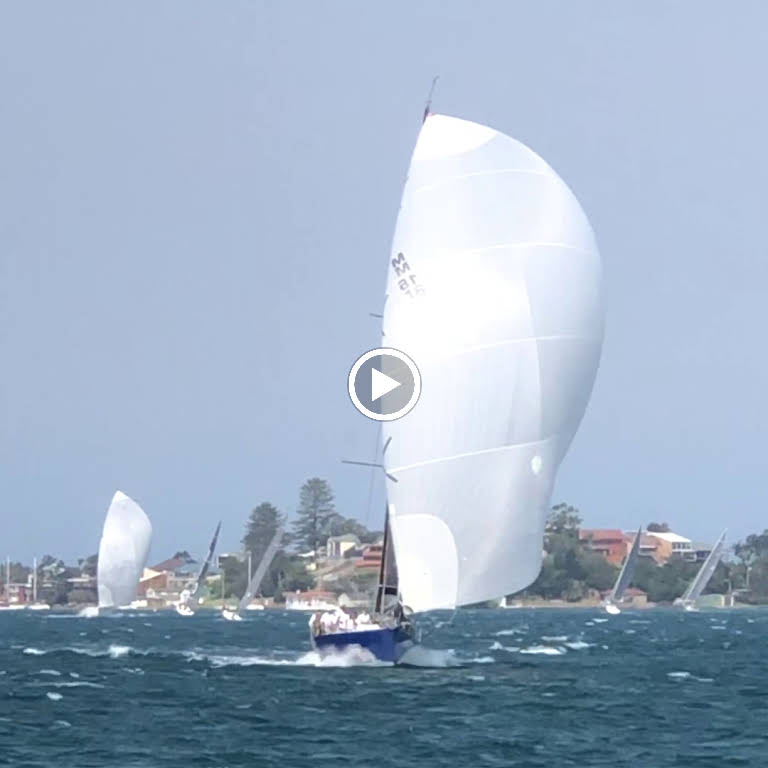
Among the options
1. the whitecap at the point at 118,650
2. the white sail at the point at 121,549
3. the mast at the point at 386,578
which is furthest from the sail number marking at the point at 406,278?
the white sail at the point at 121,549

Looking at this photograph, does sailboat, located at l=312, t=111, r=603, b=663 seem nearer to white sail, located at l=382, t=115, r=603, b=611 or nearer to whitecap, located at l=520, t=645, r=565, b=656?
white sail, located at l=382, t=115, r=603, b=611

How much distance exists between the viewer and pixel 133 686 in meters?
66.6

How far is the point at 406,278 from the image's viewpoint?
2549 inches

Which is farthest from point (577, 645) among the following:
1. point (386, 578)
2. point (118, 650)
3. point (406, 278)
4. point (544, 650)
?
point (406, 278)

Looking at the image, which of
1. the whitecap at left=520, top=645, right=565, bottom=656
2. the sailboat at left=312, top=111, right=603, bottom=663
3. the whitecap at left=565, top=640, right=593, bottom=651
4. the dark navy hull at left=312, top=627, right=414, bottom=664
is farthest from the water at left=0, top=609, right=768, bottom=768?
the whitecap at left=565, top=640, right=593, bottom=651

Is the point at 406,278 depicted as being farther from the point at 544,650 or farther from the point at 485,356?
the point at 544,650

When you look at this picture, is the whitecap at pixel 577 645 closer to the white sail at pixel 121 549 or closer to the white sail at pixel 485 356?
the white sail at pixel 485 356

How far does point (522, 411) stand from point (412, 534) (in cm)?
Result: 460

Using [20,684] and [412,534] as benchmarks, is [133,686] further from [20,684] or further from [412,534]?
[412,534]

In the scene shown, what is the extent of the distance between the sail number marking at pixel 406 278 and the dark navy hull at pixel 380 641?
29.7 ft

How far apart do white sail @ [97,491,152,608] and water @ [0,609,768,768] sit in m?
59.0

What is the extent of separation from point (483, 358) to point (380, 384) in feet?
11.8

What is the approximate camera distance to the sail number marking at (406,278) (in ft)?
212

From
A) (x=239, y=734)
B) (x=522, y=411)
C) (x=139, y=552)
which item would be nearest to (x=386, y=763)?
(x=239, y=734)
